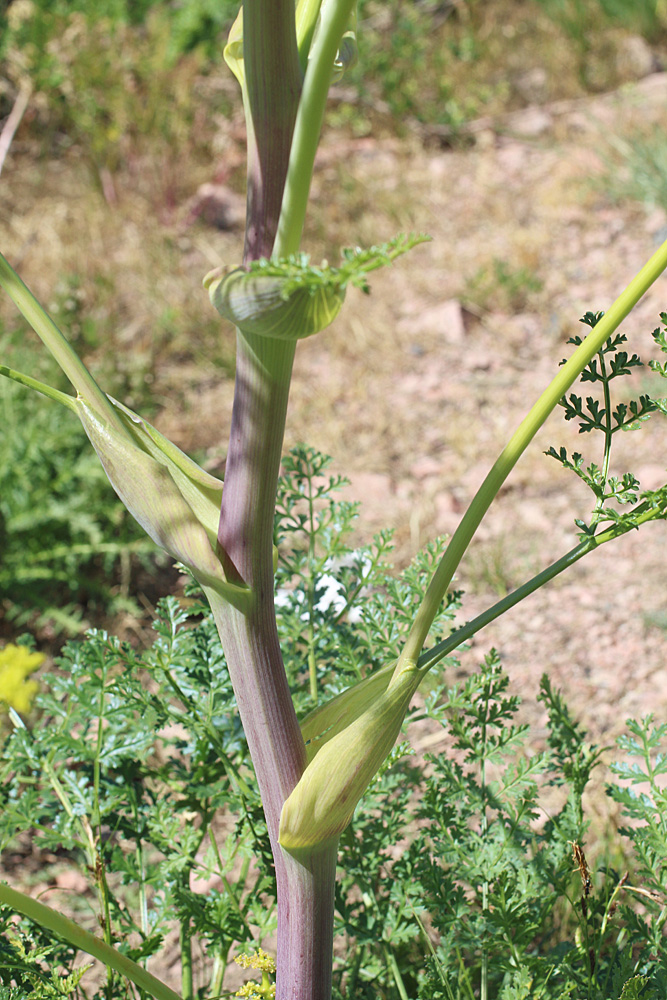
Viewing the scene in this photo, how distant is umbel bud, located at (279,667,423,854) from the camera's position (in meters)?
0.69

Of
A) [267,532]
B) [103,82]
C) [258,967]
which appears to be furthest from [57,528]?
[103,82]

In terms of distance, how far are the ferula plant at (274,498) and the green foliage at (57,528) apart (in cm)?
129

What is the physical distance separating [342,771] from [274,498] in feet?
A: 0.74

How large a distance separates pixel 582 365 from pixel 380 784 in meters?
0.61

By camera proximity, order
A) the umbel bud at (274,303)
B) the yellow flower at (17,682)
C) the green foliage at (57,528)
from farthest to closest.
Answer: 1. the green foliage at (57,528)
2. the yellow flower at (17,682)
3. the umbel bud at (274,303)

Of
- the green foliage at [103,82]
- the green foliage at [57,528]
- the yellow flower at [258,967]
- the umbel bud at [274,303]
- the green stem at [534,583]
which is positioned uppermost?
the green foliage at [103,82]

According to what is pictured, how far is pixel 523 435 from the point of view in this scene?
0.68 m

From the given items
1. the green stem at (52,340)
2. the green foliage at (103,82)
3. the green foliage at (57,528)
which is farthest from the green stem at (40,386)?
the green foliage at (103,82)

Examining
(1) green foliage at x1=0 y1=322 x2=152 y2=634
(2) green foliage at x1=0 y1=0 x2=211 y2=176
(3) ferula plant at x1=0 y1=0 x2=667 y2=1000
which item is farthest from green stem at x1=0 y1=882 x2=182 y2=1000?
(2) green foliage at x1=0 y1=0 x2=211 y2=176

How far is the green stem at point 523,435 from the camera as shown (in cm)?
62

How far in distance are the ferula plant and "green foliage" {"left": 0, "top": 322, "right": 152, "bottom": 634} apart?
4.24 ft

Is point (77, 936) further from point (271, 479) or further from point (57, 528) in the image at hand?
point (57, 528)

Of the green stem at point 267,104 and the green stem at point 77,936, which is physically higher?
the green stem at point 267,104

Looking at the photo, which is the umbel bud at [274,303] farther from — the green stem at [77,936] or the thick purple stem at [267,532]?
the green stem at [77,936]
